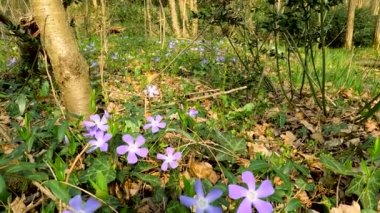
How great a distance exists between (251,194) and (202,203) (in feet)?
0.39

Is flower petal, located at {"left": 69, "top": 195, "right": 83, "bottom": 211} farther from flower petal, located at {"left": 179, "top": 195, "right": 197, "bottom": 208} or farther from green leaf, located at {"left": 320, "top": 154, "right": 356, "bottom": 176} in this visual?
green leaf, located at {"left": 320, "top": 154, "right": 356, "bottom": 176}

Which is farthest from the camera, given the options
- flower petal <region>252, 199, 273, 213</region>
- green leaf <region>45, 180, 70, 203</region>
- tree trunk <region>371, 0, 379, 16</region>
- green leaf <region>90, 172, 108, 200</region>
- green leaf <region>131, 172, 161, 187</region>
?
tree trunk <region>371, 0, 379, 16</region>

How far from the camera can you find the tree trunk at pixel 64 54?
5.51ft

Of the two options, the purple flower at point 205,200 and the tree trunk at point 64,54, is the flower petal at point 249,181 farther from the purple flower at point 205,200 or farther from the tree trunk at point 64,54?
the tree trunk at point 64,54

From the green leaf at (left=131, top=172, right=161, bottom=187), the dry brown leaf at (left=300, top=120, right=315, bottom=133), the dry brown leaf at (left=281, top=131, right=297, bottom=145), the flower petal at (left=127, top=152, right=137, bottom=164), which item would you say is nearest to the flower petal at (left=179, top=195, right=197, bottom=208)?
the flower petal at (left=127, top=152, right=137, bottom=164)

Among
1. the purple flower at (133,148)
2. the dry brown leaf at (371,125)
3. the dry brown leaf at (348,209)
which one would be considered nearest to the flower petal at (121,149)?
the purple flower at (133,148)

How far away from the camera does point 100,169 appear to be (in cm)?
125

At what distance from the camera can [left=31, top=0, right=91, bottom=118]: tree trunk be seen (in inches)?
66.1

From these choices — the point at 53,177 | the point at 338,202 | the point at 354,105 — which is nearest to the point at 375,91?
the point at 354,105

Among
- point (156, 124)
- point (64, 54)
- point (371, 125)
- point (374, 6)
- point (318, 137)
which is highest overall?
point (64, 54)

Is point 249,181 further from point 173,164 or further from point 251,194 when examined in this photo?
point 173,164

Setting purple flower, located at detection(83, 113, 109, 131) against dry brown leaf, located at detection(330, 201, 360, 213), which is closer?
dry brown leaf, located at detection(330, 201, 360, 213)

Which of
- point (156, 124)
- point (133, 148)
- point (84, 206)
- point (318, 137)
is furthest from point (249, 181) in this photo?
point (318, 137)

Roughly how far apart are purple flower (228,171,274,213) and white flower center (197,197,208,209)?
0.30 feet
